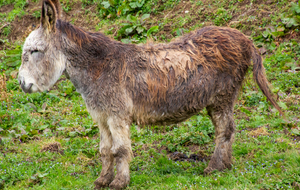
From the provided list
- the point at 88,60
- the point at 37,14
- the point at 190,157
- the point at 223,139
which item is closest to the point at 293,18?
the point at 223,139

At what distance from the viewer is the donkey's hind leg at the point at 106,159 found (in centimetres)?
480

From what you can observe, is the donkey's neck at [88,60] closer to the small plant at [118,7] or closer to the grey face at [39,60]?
the grey face at [39,60]

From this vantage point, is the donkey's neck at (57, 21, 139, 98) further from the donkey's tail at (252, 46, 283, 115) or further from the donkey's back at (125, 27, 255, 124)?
the donkey's tail at (252, 46, 283, 115)

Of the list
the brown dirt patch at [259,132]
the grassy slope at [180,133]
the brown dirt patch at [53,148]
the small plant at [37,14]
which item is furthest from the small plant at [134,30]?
the brown dirt patch at [259,132]

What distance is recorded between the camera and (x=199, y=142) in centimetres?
609

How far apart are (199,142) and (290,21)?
13.5 feet

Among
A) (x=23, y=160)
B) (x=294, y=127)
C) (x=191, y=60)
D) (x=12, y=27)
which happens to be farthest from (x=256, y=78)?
(x=12, y=27)

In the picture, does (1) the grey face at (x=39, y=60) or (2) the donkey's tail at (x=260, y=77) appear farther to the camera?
(2) the donkey's tail at (x=260, y=77)

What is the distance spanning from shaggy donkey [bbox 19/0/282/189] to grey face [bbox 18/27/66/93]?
1 centimetres

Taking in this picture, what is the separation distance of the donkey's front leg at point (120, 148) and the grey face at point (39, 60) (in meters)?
1.07

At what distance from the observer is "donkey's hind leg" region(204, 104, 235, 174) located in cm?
507

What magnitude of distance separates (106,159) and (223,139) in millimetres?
1855

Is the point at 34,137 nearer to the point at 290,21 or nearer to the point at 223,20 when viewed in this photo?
the point at 223,20

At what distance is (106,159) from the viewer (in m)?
4.88
